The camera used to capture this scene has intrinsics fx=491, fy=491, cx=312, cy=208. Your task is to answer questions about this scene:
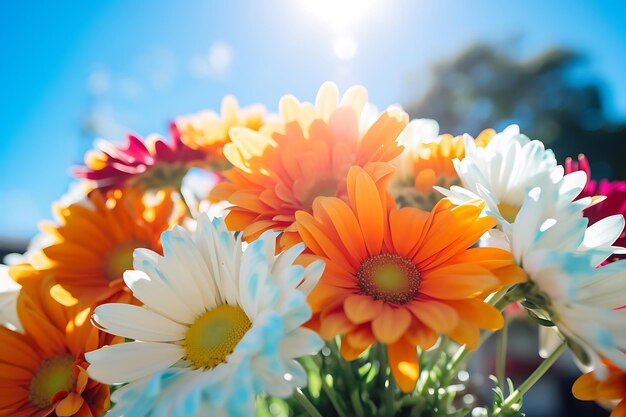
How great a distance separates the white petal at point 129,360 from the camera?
1.03 ft

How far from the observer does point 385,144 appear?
1.28 feet

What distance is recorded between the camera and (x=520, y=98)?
758 centimetres

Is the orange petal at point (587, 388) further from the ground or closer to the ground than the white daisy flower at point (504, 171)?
closer to the ground

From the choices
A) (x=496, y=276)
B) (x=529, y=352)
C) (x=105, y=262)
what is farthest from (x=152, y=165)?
(x=529, y=352)

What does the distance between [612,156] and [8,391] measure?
7.32 metres

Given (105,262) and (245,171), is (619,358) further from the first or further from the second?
(105,262)

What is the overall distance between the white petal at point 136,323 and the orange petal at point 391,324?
15 centimetres

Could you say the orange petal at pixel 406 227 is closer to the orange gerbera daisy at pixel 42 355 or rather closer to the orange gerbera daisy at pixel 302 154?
the orange gerbera daisy at pixel 302 154

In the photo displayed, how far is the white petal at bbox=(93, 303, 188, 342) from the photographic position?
33 cm

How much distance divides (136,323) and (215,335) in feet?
0.18

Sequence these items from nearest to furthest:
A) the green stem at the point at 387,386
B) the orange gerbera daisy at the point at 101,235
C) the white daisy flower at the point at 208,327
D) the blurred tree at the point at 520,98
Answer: the white daisy flower at the point at 208,327 < the green stem at the point at 387,386 < the orange gerbera daisy at the point at 101,235 < the blurred tree at the point at 520,98

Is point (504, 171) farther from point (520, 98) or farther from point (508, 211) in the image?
point (520, 98)

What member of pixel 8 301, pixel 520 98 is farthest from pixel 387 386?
pixel 520 98

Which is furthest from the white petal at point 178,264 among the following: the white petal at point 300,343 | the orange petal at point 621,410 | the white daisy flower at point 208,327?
the orange petal at point 621,410
